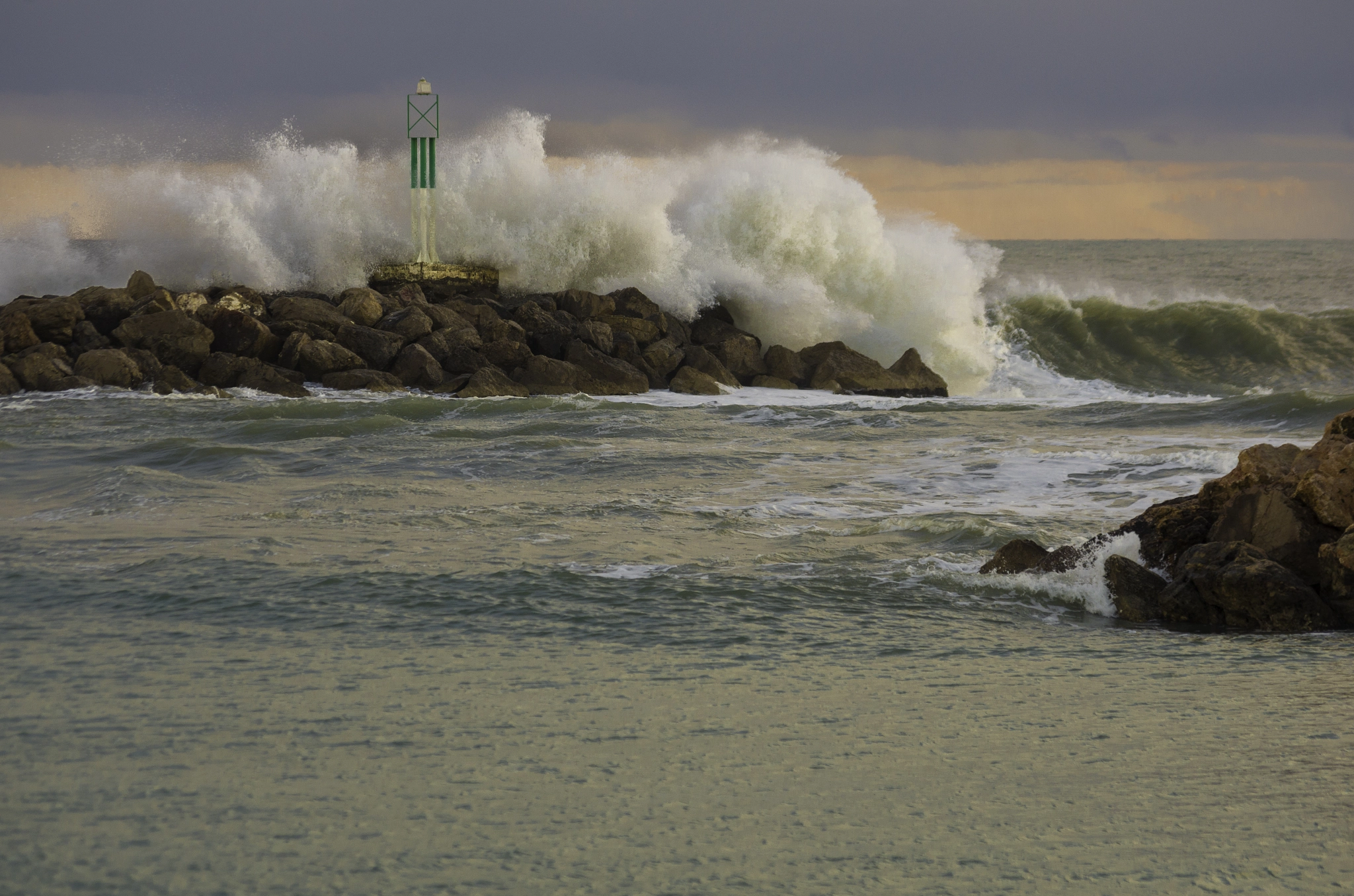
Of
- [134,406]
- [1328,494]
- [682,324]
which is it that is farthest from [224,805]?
[682,324]

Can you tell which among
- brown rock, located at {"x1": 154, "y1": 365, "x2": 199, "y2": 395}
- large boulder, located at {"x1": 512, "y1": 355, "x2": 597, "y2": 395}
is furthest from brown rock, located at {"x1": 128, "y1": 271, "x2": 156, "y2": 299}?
large boulder, located at {"x1": 512, "y1": 355, "x2": 597, "y2": 395}

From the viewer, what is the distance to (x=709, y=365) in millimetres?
17234

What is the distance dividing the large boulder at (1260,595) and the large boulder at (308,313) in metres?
13.2

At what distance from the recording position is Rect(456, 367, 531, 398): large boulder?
14.9 meters

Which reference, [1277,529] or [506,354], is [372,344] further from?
[1277,529]

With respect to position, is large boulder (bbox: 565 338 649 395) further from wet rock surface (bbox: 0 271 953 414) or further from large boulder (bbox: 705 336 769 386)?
large boulder (bbox: 705 336 769 386)

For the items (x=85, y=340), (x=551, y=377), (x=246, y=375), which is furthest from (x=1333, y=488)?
(x=85, y=340)

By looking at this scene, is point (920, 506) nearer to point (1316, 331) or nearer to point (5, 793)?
point (5, 793)

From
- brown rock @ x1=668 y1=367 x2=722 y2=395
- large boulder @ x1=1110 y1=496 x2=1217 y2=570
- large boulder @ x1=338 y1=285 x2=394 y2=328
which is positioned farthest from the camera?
large boulder @ x1=338 y1=285 x2=394 y2=328

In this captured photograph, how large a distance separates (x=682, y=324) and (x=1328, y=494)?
14.2m

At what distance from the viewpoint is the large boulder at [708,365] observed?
17.2 m

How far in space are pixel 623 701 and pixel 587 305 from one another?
559 inches

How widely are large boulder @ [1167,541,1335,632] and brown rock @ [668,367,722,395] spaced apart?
11550 mm

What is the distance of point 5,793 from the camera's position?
10.0 ft
